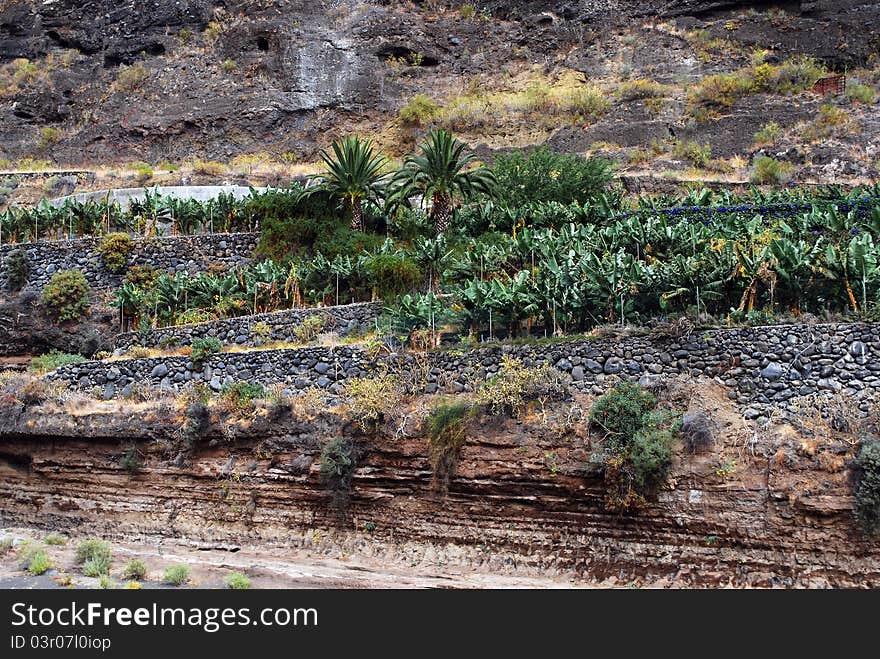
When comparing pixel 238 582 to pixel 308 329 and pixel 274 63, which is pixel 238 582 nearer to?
pixel 308 329

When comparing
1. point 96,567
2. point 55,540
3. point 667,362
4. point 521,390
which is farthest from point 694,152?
point 96,567

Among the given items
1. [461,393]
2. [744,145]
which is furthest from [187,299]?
[744,145]

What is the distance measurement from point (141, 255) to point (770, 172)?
21411 millimetres

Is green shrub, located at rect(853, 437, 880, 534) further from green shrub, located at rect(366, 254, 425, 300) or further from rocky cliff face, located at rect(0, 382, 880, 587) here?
green shrub, located at rect(366, 254, 425, 300)

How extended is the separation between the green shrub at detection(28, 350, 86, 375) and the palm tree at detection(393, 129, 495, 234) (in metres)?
10.5

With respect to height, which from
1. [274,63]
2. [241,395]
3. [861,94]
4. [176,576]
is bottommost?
[176,576]

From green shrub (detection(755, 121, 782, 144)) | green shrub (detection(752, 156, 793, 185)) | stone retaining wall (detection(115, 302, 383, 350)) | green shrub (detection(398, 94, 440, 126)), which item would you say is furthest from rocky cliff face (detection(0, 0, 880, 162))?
stone retaining wall (detection(115, 302, 383, 350))

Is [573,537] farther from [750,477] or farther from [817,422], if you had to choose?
[817,422]

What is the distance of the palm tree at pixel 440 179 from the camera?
29812 millimetres

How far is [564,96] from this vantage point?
140ft

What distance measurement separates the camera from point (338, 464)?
19609 mm

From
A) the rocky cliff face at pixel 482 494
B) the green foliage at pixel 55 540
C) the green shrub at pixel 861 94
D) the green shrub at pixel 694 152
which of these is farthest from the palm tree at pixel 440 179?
the green shrub at pixel 861 94

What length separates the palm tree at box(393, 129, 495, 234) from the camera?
29.8 metres

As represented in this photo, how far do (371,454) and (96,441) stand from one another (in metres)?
7.25
